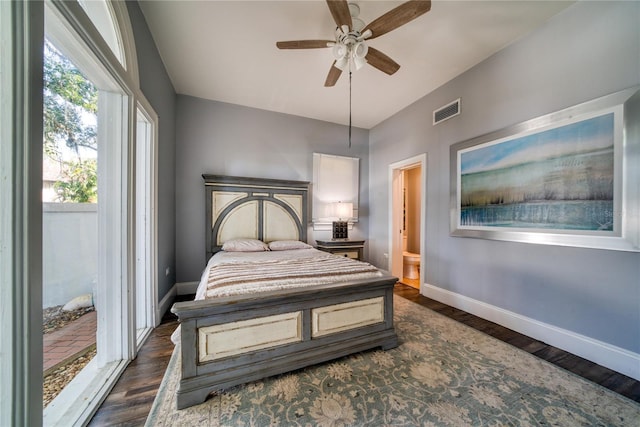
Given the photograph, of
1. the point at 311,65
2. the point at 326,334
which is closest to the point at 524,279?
the point at 326,334

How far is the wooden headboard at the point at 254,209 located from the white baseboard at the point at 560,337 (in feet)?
8.41

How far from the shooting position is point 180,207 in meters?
3.26

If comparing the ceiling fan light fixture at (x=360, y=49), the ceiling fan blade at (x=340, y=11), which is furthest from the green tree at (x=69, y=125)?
the ceiling fan light fixture at (x=360, y=49)

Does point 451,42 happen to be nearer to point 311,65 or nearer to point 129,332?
point 311,65

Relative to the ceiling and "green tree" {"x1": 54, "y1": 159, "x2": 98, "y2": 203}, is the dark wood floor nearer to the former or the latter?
"green tree" {"x1": 54, "y1": 159, "x2": 98, "y2": 203}

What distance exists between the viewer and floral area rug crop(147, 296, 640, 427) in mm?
1269

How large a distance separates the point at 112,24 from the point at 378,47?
2.27 m

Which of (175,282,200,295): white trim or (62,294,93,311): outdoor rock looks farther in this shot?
(175,282,200,295): white trim

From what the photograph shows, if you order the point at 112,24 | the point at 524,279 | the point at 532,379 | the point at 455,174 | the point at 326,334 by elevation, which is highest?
the point at 112,24

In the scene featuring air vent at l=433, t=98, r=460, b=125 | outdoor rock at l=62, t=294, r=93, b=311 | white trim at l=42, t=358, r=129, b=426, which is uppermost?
air vent at l=433, t=98, r=460, b=125

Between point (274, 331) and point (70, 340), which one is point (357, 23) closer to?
point (274, 331)

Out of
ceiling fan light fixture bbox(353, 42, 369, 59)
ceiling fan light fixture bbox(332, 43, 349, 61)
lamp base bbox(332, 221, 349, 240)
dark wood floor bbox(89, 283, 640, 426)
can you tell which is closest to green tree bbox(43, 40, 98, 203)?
dark wood floor bbox(89, 283, 640, 426)

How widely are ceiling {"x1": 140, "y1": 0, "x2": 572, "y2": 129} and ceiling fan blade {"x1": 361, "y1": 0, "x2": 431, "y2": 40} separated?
0.34 m

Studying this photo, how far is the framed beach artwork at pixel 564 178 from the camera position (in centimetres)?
163
